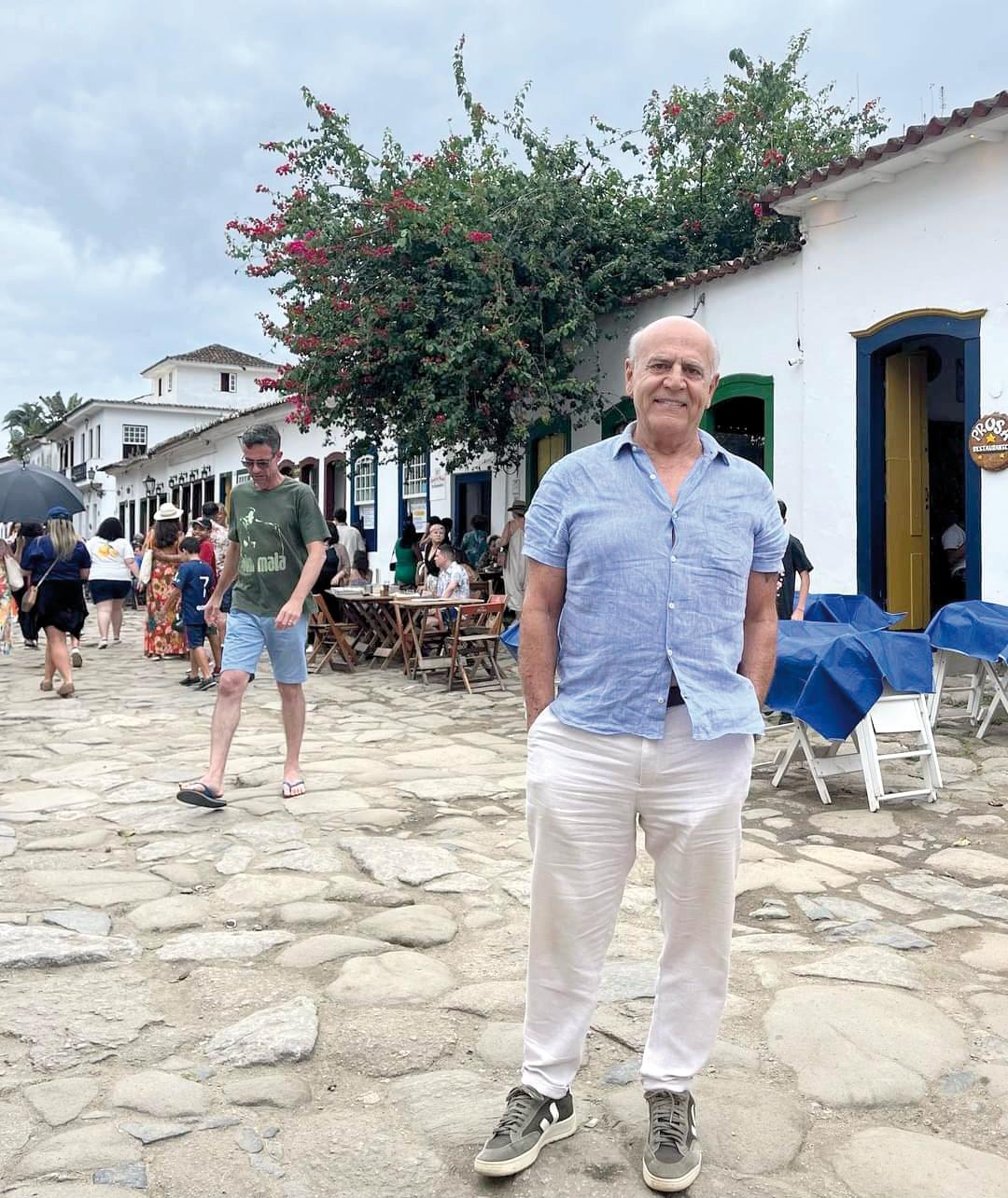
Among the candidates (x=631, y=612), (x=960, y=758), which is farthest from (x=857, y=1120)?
(x=960, y=758)

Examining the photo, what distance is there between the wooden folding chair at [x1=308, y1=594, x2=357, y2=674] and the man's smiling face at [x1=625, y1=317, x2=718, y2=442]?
9.31 m

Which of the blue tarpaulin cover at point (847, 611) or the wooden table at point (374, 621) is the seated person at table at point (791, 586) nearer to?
the blue tarpaulin cover at point (847, 611)

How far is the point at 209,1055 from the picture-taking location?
9.84 feet

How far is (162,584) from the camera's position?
12.8 meters

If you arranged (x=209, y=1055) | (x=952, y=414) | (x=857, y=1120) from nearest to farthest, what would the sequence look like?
(x=857, y=1120) < (x=209, y=1055) < (x=952, y=414)

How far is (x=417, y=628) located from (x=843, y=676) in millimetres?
5980

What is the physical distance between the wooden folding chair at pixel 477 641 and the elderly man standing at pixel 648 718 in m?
7.80

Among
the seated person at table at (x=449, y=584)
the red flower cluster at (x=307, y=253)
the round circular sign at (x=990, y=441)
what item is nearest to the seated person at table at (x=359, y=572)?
the seated person at table at (x=449, y=584)

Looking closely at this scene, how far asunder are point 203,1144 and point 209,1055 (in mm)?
476

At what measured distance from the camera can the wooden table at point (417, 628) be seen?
35.7 feet

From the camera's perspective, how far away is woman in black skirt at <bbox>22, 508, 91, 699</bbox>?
10.5m

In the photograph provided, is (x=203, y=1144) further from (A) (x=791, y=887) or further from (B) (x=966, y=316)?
(B) (x=966, y=316)

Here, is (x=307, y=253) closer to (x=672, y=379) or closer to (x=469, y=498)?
(x=469, y=498)

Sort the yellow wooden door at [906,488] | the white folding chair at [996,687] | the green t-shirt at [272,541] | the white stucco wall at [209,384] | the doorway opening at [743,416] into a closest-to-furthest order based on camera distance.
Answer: the green t-shirt at [272,541]
the white folding chair at [996,687]
the yellow wooden door at [906,488]
the doorway opening at [743,416]
the white stucco wall at [209,384]
